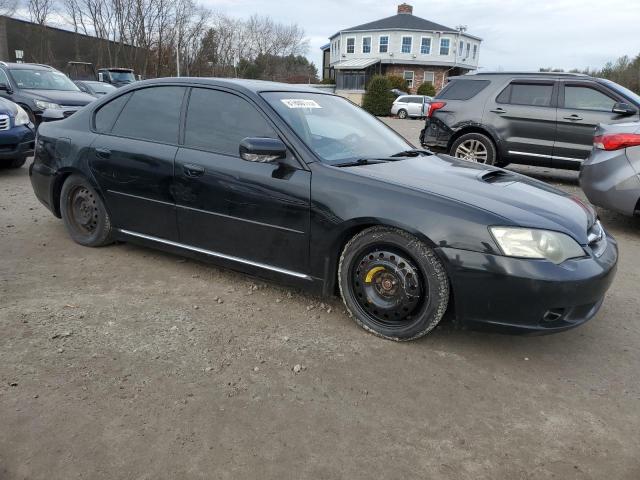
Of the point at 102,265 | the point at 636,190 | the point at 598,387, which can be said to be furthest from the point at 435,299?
the point at 636,190

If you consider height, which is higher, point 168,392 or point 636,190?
point 636,190

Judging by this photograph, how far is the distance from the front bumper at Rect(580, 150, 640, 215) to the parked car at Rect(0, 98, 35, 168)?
314 inches

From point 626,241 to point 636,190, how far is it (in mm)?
566

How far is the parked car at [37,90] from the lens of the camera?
10664 mm

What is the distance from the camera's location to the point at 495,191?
3.24 m

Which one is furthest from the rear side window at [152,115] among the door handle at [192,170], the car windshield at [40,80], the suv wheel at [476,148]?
the car windshield at [40,80]

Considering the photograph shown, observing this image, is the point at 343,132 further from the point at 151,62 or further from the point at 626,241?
the point at 151,62

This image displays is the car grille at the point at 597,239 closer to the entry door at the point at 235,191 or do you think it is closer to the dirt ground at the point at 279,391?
the dirt ground at the point at 279,391

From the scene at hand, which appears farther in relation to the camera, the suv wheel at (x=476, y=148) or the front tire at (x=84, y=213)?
the suv wheel at (x=476, y=148)

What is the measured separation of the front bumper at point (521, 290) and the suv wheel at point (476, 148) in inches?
224

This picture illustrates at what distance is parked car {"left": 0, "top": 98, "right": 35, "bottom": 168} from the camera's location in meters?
7.80

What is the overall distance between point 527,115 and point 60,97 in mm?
9306

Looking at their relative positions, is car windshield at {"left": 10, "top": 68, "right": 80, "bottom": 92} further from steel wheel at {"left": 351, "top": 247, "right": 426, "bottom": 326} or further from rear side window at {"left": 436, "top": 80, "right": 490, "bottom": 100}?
steel wheel at {"left": 351, "top": 247, "right": 426, "bottom": 326}

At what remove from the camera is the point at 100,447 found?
7.30ft
